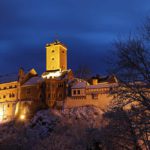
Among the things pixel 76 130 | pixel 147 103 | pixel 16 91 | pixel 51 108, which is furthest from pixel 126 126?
pixel 16 91

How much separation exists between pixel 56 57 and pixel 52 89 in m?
13.8

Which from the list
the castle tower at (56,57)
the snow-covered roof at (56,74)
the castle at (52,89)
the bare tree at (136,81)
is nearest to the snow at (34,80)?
the castle at (52,89)

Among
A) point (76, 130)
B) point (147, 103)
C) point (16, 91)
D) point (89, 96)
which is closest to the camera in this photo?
point (147, 103)

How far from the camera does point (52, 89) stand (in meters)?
79.0


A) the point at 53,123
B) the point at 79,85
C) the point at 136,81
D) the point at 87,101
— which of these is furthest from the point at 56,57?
the point at 136,81

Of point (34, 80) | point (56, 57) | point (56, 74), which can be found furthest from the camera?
point (56, 57)

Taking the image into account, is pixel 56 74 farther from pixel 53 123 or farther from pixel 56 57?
pixel 53 123

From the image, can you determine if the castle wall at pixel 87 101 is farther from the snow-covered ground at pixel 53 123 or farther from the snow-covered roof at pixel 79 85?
the snow-covered roof at pixel 79 85

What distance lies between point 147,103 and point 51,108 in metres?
60.7

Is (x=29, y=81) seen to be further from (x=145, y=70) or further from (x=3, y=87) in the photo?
(x=145, y=70)

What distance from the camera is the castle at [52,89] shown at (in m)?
74.1

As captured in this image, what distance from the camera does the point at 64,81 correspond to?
78812 millimetres

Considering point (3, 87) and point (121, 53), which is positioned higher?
point (3, 87)

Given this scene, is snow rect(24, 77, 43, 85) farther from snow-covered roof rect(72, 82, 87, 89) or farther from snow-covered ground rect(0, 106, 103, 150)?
snow-covered roof rect(72, 82, 87, 89)
